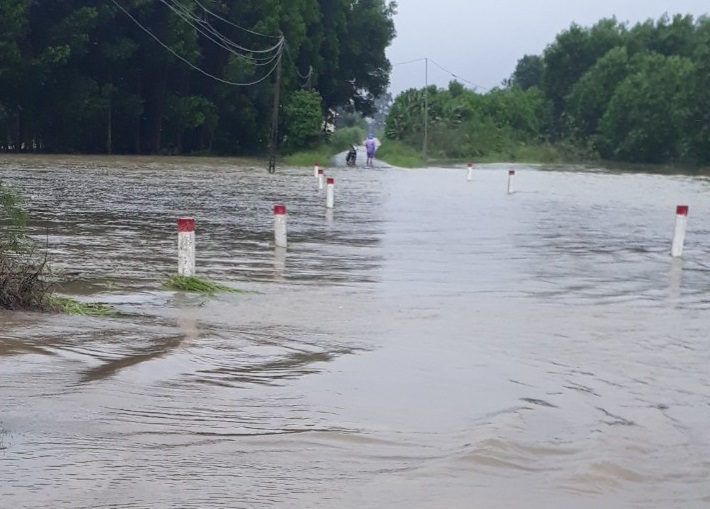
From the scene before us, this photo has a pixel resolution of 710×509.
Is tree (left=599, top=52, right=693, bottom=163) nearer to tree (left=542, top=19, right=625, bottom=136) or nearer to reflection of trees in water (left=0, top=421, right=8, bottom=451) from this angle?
tree (left=542, top=19, right=625, bottom=136)

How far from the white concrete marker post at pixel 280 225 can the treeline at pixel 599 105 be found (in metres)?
61.8

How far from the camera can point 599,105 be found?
298 ft

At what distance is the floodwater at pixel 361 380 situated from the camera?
5.46 m

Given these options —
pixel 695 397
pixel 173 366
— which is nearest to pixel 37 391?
pixel 173 366

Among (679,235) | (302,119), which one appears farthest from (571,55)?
(679,235)

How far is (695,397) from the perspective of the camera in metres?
7.75

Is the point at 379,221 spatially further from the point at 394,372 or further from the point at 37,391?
the point at 37,391

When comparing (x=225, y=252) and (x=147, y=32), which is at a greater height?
(x=147, y=32)

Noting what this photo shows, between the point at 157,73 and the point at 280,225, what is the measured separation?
47.2 m

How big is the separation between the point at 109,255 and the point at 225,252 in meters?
1.89

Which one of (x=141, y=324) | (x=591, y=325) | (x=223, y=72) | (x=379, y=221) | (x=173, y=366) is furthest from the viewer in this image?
(x=223, y=72)

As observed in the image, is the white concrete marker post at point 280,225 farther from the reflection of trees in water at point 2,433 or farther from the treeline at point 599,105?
the treeline at point 599,105

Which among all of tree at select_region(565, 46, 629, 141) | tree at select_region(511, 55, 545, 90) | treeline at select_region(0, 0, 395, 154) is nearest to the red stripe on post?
treeline at select_region(0, 0, 395, 154)

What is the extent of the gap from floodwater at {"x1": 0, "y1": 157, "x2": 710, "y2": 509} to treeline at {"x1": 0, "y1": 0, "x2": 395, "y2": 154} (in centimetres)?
3723
